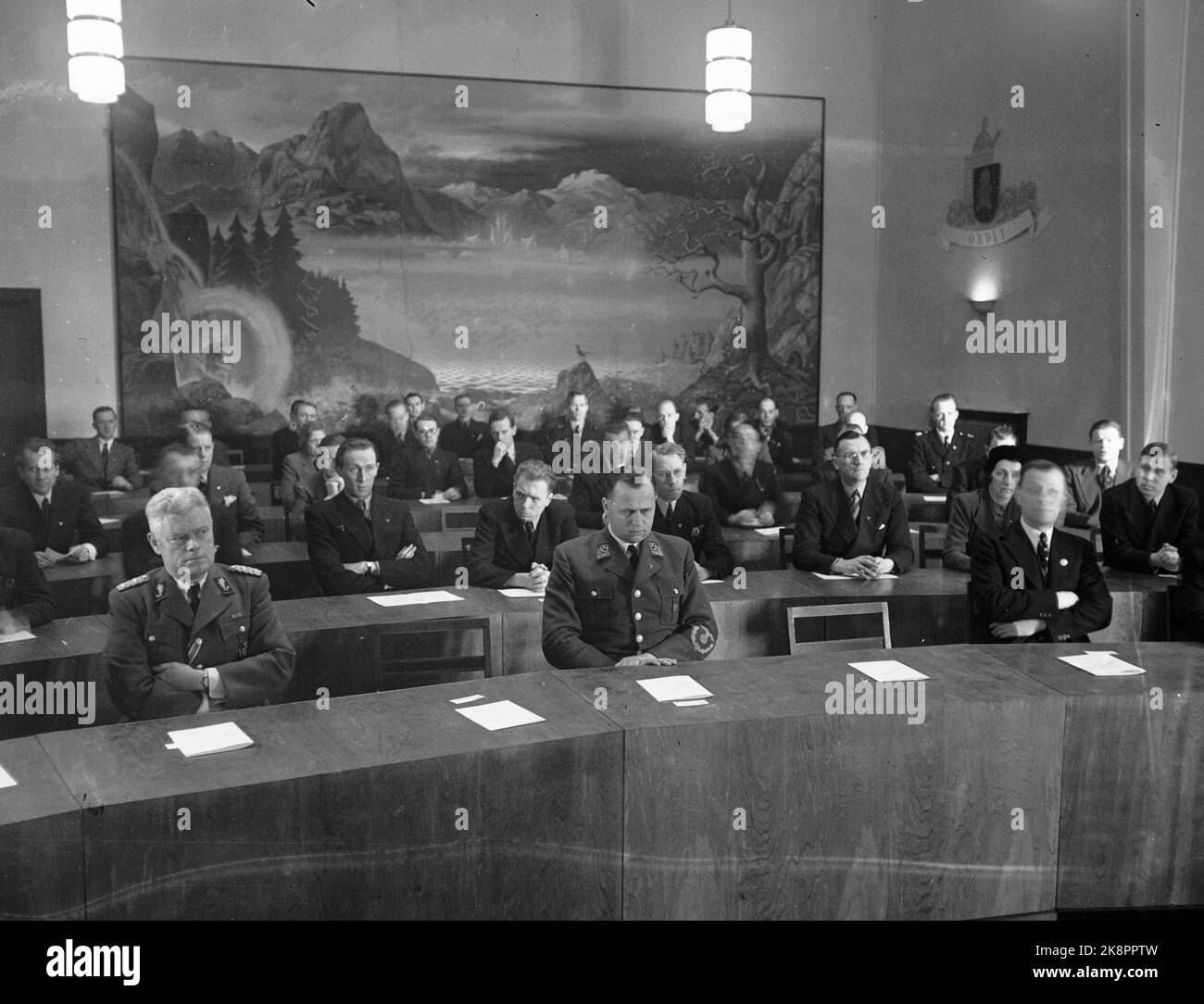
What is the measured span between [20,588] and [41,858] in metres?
2.03

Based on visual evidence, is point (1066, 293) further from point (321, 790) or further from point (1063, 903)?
point (321, 790)

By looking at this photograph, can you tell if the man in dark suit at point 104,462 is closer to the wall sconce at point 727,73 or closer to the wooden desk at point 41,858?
the wall sconce at point 727,73

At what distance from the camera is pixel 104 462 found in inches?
342

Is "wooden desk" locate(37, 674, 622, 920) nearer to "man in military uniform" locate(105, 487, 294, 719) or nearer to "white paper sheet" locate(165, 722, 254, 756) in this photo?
"white paper sheet" locate(165, 722, 254, 756)

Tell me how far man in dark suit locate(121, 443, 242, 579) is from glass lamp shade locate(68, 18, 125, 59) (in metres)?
1.70

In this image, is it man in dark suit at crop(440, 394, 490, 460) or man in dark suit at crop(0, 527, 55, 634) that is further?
man in dark suit at crop(440, 394, 490, 460)

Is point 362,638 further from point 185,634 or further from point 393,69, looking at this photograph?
point 393,69

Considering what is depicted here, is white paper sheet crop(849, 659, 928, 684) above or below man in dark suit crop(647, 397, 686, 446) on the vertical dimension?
below

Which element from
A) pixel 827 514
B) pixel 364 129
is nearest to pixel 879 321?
pixel 364 129

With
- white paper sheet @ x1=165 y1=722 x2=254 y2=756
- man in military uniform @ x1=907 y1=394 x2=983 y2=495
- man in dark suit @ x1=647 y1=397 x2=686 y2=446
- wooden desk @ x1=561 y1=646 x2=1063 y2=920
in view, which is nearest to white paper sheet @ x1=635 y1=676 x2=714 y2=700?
wooden desk @ x1=561 y1=646 x2=1063 y2=920

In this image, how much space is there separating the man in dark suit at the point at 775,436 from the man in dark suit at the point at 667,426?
781 millimetres

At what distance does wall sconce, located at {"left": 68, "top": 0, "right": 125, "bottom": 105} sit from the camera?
4828 mm

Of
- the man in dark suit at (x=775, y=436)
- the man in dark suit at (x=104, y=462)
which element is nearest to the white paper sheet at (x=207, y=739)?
the man in dark suit at (x=104, y=462)

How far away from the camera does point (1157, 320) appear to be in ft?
25.3
